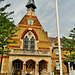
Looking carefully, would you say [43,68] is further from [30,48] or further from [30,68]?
[30,48]

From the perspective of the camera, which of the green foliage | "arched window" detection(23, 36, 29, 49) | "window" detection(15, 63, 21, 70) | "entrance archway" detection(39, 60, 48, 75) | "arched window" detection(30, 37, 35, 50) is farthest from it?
"arched window" detection(30, 37, 35, 50)

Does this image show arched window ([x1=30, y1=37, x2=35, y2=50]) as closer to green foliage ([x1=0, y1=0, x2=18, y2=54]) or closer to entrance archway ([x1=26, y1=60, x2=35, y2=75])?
entrance archway ([x1=26, y1=60, x2=35, y2=75])

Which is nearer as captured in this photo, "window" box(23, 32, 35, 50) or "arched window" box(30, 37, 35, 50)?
"window" box(23, 32, 35, 50)

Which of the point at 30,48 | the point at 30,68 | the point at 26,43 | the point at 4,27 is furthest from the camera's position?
the point at 26,43

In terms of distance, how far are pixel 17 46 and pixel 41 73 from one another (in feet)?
25.6

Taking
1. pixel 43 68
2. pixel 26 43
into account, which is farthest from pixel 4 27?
pixel 43 68

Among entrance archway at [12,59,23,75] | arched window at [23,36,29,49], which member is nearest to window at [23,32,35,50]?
arched window at [23,36,29,49]

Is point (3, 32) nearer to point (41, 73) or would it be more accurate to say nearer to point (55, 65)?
point (41, 73)

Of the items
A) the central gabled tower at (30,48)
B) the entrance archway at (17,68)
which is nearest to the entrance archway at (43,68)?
the central gabled tower at (30,48)

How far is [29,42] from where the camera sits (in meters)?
21.8

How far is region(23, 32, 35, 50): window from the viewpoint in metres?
21.4

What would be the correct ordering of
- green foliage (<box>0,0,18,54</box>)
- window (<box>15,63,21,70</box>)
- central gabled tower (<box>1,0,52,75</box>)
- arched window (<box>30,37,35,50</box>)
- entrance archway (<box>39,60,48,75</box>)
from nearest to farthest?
green foliage (<box>0,0,18,54</box>), central gabled tower (<box>1,0,52,75</box>), window (<box>15,63,21,70</box>), entrance archway (<box>39,60,48,75</box>), arched window (<box>30,37,35,50</box>)

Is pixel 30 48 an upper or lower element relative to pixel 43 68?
upper

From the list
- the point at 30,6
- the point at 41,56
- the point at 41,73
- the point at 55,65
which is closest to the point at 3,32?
the point at 41,56
